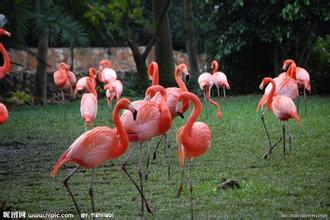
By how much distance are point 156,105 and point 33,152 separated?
322 cm

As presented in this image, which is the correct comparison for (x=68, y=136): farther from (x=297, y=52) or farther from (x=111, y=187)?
(x=297, y=52)

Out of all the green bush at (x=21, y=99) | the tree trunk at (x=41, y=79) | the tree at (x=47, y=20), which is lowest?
the green bush at (x=21, y=99)

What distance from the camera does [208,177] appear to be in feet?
21.0

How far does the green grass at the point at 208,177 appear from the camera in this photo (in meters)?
5.13

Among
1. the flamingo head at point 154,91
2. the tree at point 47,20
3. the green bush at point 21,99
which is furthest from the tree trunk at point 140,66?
the tree at point 47,20

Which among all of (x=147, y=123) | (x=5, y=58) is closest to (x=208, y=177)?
(x=147, y=123)

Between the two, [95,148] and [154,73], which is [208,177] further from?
[154,73]

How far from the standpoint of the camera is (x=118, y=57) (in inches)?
856

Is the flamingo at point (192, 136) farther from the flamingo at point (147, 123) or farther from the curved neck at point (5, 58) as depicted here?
the curved neck at point (5, 58)

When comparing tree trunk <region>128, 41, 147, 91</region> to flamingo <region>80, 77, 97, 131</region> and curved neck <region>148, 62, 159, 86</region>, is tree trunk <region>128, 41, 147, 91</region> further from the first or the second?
A: curved neck <region>148, 62, 159, 86</region>

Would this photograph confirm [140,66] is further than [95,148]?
Yes

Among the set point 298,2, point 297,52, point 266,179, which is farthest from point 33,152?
point 297,52

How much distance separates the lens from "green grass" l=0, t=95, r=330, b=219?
5.13 m

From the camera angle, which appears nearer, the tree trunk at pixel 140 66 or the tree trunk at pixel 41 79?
the tree trunk at pixel 41 79
